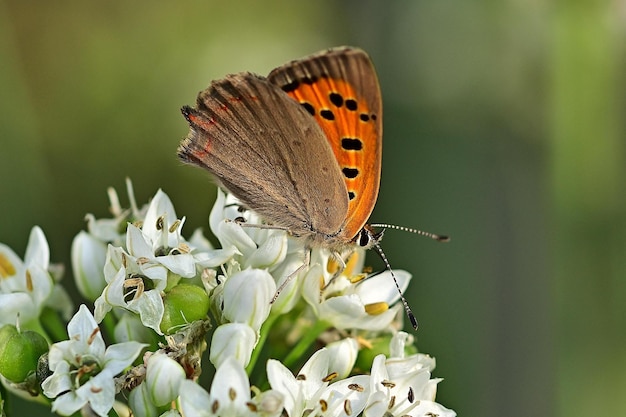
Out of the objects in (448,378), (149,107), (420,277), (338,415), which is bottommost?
(448,378)

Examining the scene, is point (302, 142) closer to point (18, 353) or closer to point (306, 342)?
point (306, 342)

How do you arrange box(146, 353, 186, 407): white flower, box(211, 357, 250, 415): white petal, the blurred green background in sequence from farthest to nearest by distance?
the blurred green background, box(146, 353, 186, 407): white flower, box(211, 357, 250, 415): white petal

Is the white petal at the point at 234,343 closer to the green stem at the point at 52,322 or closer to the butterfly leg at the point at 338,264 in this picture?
the butterfly leg at the point at 338,264

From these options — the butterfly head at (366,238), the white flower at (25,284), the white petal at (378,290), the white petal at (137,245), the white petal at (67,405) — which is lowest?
the white petal at (67,405)

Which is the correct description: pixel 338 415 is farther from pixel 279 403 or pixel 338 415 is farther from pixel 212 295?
pixel 212 295

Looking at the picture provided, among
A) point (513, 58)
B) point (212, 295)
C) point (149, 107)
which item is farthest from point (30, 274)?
point (513, 58)

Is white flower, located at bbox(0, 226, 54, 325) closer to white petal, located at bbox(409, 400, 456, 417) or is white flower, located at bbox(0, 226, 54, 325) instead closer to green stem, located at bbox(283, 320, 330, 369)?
green stem, located at bbox(283, 320, 330, 369)

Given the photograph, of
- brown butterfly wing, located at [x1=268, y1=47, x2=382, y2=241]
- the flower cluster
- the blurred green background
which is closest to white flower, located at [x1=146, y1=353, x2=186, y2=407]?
the flower cluster

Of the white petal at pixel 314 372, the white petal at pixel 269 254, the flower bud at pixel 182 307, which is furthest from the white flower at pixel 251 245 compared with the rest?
the white petal at pixel 314 372
